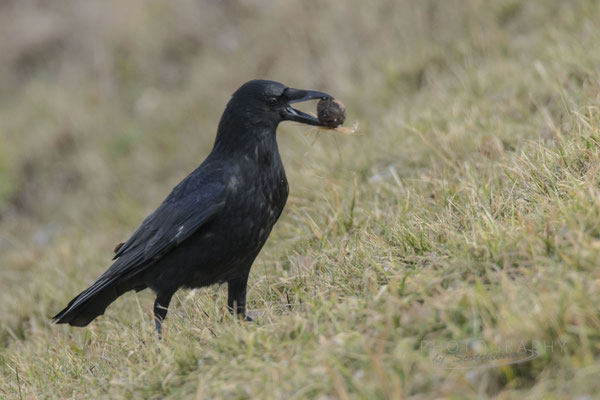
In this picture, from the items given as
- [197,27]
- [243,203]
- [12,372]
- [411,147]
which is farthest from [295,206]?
[197,27]

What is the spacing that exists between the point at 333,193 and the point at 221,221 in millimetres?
1129

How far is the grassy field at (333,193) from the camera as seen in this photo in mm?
2100

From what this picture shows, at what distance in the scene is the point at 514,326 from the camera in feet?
6.37

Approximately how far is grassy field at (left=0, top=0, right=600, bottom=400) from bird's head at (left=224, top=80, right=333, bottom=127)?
11.1 inches

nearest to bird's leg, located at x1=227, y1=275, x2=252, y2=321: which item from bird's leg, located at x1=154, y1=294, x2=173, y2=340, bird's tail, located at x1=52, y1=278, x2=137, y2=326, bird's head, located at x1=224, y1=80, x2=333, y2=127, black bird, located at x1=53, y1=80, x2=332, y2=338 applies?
black bird, located at x1=53, y1=80, x2=332, y2=338

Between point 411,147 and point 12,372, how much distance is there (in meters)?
2.95

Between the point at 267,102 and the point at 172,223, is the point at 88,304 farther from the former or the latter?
the point at 267,102

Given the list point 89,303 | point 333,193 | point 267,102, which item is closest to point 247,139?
point 267,102

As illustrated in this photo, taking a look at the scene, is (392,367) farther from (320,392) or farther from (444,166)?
(444,166)

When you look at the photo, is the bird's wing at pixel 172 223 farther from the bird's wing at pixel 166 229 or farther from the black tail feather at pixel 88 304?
the black tail feather at pixel 88 304

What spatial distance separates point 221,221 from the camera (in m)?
3.05

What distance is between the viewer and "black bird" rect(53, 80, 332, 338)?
3.05 m

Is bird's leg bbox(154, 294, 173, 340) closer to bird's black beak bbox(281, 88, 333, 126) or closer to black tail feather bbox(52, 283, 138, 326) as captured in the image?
black tail feather bbox(52, 283, 138, 326)

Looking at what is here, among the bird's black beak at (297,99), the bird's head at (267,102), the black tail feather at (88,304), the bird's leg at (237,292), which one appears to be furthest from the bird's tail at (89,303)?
the bird's black beak at (297,99)
